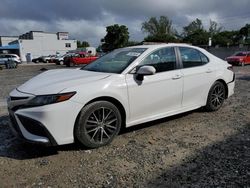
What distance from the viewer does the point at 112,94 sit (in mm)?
3912

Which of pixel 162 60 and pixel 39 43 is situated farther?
pixel 39 43

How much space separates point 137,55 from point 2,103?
4.76m

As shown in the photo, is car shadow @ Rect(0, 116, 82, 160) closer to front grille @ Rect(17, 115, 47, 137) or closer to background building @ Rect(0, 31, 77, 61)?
front grille @ Rect(17, 115, 47, 137)

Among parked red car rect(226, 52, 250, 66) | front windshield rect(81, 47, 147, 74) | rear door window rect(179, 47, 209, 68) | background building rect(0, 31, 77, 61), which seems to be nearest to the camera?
front windshield rect(81, 47, 147, 74)

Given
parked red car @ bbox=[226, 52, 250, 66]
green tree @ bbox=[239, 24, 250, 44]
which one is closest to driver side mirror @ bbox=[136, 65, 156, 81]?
parked red car @ bbox=[226, 52, 250, 66]

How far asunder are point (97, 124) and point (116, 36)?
62.9m

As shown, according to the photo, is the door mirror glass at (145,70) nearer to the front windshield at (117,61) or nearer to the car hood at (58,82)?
the front windshield at (117,61)

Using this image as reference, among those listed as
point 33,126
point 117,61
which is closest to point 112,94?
point 117,61

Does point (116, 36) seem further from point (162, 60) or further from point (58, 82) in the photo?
point (58, 82)

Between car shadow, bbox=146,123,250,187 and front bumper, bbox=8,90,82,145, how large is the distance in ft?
4.28

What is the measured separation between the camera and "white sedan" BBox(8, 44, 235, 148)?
351 cm

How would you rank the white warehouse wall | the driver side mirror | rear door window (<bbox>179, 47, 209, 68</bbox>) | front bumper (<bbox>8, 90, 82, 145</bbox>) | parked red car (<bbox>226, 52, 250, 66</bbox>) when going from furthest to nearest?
the white warehouse wall
parked red car (<bbox>226, 52, 250, 66</bbox>)
rear door window (<bbox>179, 47, 209, 68</bbox>)
the driver side mirror
front bumper (<bbox>8, 90, 82, 145</bbox>)

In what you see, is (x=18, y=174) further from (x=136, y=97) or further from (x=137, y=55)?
(x=137, y=55)

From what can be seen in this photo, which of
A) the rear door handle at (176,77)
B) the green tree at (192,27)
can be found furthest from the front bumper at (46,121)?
the green tree at (192,27)
